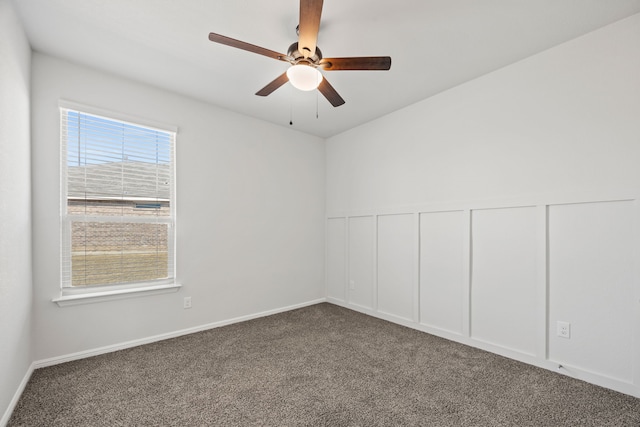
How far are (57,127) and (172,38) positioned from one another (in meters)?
1.26

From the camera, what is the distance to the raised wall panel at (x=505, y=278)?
2.49 metres

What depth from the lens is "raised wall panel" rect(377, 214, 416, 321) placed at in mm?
3420

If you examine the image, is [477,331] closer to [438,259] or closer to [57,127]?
[438,259]

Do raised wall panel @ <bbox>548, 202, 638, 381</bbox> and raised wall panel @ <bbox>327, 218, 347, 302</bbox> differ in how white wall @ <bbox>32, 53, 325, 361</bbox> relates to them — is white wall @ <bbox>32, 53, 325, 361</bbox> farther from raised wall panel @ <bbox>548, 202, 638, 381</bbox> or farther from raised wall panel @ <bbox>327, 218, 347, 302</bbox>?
raised wall panel @ <bbox>548, 202, 638, 381</bbox>

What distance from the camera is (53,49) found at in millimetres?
2393

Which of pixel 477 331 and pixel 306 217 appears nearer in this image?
pixel 477 331

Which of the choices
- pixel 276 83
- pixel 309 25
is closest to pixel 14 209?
pixel 276 83

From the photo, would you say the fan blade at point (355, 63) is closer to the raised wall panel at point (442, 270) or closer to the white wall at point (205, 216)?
the raised wall panel at point (442, 270)

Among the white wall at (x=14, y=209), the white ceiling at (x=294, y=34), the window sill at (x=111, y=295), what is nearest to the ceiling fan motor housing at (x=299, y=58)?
the white ceiling at (x=294, y=34)

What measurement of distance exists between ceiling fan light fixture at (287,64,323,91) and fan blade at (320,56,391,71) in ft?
0.30

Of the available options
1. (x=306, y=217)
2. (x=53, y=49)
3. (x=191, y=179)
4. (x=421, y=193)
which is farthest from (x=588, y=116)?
(x=53, y=49)

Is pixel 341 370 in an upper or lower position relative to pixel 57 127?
lower

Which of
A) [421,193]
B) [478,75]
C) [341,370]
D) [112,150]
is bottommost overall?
[341,370]

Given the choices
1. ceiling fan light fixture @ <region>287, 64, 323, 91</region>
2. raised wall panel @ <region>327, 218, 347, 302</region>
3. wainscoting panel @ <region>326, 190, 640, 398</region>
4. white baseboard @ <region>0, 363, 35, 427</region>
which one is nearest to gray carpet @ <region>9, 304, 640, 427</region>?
white baseboard @ <region>0, 363, 35, 427</region>
